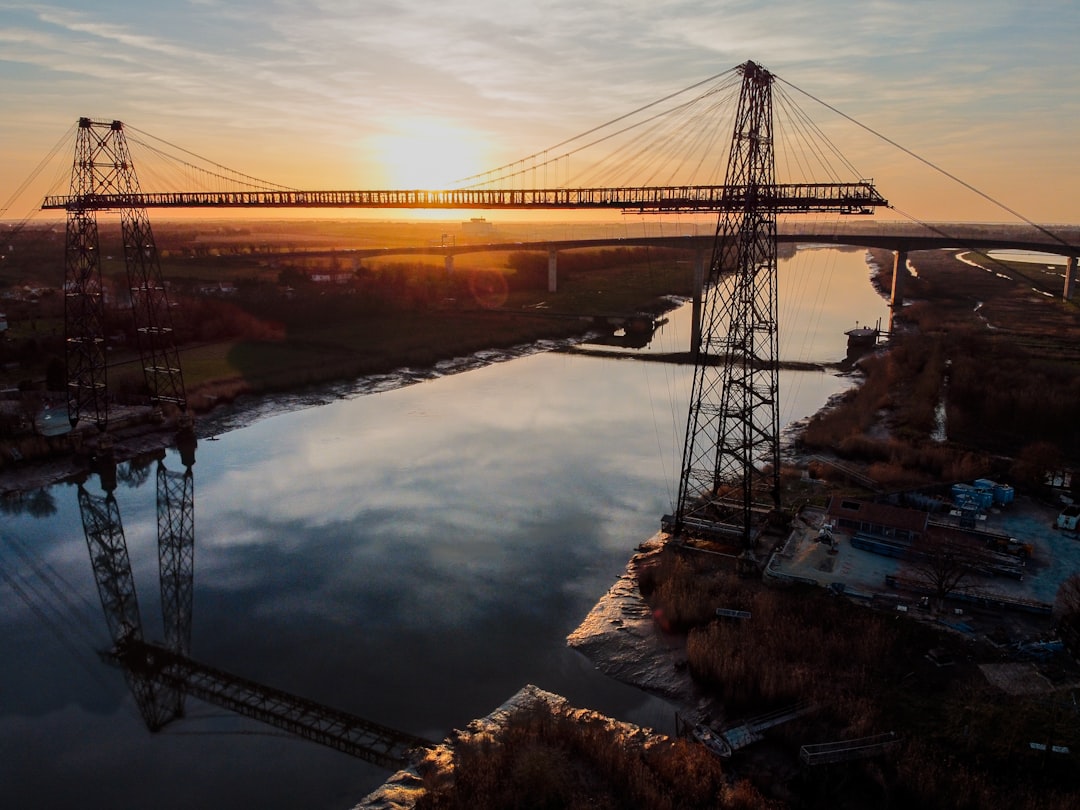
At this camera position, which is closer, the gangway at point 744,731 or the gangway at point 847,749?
the gangway at point 847,749

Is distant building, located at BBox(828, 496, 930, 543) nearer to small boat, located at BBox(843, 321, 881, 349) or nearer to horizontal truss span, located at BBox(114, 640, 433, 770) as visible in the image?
horizontal truss span, located at BBox(114, 640, 433, 770)

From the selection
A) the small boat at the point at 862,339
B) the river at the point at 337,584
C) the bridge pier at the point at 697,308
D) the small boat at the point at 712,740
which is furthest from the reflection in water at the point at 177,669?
the small boat at the point at 862,339

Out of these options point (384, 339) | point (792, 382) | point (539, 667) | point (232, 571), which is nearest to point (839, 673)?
point (539, 667)

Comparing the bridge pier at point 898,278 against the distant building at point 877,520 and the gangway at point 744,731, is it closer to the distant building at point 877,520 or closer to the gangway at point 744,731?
the distant building at point 877,520

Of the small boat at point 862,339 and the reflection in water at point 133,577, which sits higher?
the small boat at point 862,339

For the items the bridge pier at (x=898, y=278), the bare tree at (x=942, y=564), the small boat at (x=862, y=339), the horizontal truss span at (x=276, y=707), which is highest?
the bridge pier at (x=898, y=278)

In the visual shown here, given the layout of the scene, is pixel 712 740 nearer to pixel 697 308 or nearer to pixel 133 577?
pixel 133 577

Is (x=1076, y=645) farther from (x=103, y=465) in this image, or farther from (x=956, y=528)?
(x=103, y=465)

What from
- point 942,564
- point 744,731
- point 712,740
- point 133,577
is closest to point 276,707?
point 133,577
